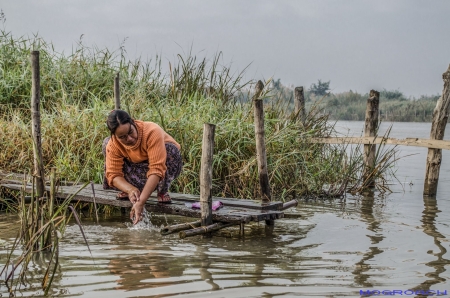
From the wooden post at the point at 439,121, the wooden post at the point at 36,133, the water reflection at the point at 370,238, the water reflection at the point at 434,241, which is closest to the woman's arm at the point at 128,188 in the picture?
the wooden post at the point at 36,133

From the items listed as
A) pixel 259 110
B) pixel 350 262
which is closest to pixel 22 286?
pixel 350 262

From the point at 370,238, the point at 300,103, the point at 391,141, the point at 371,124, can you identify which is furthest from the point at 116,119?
the point at 371,124

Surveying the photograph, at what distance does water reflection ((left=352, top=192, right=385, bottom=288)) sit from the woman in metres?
1.92

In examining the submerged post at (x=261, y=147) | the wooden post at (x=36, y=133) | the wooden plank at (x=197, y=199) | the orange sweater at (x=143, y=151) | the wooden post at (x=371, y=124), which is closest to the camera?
the wooden post at (x=36, y=133)

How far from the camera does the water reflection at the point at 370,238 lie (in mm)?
4457

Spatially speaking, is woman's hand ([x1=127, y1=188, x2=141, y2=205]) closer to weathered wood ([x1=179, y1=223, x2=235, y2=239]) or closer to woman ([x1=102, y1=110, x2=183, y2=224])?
woman ([x1=102, y1=110, x2=183, y2=224])

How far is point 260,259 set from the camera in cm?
502

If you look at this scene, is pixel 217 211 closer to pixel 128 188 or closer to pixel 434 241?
pixel 128 188

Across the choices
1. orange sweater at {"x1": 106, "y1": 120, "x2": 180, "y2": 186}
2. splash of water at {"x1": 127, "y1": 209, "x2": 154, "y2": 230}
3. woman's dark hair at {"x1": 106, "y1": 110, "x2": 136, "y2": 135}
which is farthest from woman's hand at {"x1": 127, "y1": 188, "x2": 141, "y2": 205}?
splash of water at {"x1": 127, "y1": 209, "x2": 154, "y2": 230}

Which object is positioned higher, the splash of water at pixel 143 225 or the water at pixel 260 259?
the water at pixel 260 259

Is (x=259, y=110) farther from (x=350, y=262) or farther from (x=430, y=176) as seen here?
(x=430, y=176)

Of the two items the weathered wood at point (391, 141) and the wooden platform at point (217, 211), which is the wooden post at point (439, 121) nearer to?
the weathered wood at point (391, 141)

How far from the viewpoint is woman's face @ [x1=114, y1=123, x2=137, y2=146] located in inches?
204

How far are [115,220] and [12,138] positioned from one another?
2112 mm
